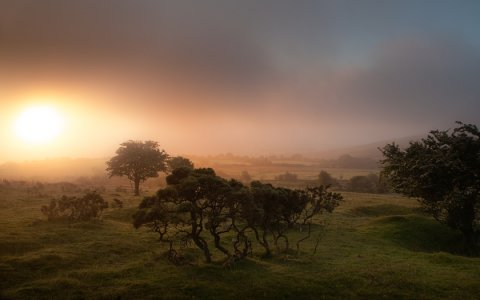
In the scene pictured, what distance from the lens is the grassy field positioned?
2858 cm

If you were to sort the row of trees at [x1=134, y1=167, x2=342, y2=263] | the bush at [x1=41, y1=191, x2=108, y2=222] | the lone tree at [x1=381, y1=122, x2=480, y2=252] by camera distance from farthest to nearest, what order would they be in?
the bush at [x1=41, y1=191, x2=108, y2=222] → the lone tree at [x1=381, y1=122, x2=480, y2=252] → the row of trees at [x1=134, y1=167, x2=342, y2=263]

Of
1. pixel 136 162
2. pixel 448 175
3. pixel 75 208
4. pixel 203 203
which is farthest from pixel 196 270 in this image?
pixel 136 162

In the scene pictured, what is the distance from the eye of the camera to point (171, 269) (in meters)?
33.0

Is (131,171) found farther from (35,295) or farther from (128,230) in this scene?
(35,295)

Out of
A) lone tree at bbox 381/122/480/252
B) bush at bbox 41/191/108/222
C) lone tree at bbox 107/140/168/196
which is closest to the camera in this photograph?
lone tree at bbox 381/122/480/252

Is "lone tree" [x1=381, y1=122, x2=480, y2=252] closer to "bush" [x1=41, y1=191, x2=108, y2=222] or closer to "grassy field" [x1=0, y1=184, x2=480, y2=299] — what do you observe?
"grassy field" [x1=0, y1=184, x2=480, y2=299]

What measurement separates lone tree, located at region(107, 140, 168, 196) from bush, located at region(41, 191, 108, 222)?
33.4m

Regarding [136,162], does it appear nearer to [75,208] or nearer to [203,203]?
[75,208]

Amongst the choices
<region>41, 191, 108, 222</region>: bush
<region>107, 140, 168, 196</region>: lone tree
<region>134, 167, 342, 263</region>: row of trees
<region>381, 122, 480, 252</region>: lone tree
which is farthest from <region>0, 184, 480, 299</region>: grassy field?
<region>107, 140, 168, 196</region>: lone tree

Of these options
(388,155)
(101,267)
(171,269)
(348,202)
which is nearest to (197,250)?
(171,269)

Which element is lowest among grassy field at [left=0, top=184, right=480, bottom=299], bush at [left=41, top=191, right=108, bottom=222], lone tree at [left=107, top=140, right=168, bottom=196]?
grassy field at [left=0, top=184, right=480, bottom=299]

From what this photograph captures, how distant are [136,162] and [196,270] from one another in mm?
59010

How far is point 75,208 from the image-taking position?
52344 mm

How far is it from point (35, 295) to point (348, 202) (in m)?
68.9
